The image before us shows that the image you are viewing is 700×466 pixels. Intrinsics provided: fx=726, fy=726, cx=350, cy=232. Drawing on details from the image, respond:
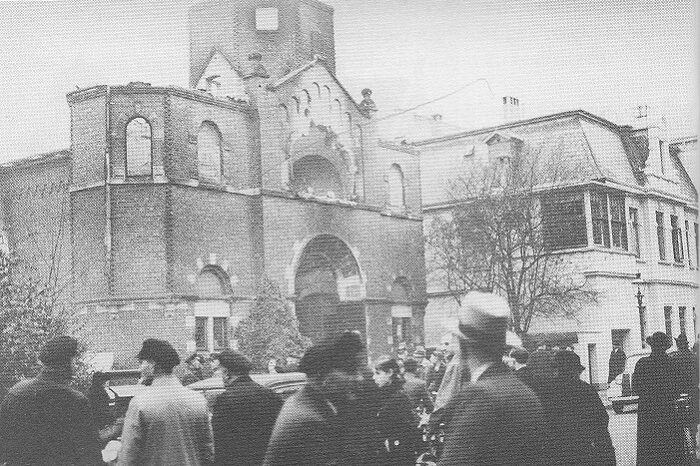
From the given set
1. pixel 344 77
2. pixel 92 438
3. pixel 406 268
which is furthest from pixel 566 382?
pixel 92 438

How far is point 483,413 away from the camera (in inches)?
91.6

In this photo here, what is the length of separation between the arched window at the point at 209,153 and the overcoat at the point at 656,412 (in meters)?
2.62

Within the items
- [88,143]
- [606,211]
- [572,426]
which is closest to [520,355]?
[572,426]

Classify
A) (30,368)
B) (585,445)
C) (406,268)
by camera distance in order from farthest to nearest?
(406,268)
(585,445)
(30,368)

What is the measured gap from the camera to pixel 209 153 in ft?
12.8

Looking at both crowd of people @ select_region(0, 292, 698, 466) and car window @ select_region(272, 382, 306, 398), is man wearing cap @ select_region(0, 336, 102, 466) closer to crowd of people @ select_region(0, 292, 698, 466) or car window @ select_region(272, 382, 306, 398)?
crowd of people @ select_region(0, 292, 698, 466)

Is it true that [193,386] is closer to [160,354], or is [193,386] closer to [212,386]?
[212,386]

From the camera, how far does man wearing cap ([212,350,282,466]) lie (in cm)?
333

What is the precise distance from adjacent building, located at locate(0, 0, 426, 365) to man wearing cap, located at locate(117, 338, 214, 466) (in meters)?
0.63

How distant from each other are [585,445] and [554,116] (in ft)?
6.28

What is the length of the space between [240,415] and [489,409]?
56.9 inches

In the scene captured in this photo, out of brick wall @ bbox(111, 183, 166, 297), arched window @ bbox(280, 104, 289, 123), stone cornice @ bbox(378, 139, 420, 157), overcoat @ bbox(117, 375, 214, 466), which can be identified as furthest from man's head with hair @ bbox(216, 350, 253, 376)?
stone cornice @ bbox(378, 139, 420, 157)

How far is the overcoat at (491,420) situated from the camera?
2322 mm

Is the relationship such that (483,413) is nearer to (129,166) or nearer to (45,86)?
(129,166)
